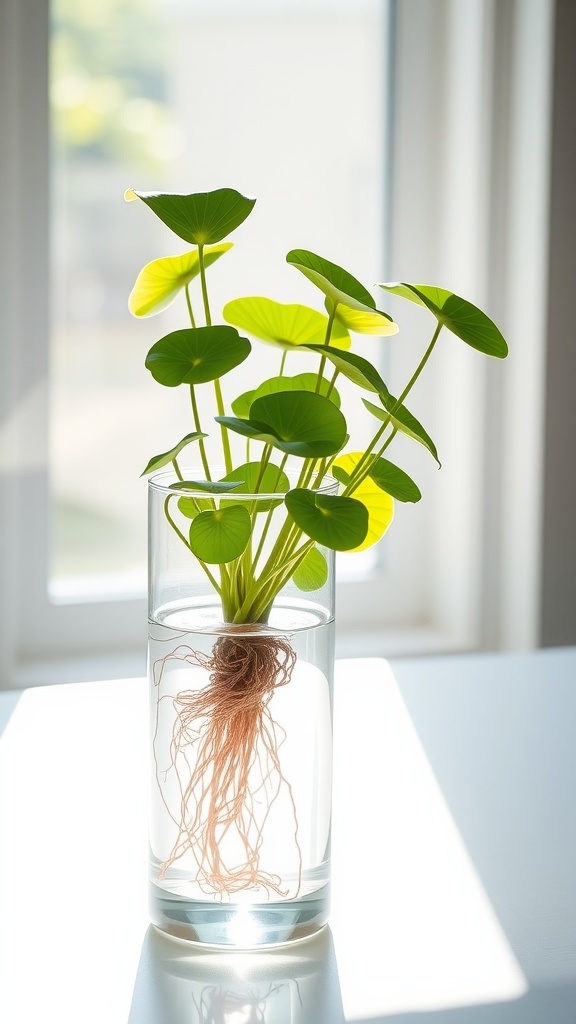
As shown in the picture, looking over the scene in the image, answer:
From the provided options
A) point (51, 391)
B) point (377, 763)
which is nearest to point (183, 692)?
point (377, 763)

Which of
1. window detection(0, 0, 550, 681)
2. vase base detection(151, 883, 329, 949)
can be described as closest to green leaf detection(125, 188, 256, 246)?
vase base detection(151, 883, 329, 949)

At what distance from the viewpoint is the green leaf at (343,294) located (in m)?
0.49

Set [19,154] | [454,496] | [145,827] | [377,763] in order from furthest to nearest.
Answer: [454,496] → [19,154] → [377,763] → [145,827]

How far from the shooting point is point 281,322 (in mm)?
581

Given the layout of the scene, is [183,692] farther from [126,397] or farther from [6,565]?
[126,397]

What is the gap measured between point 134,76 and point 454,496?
79 centimetres

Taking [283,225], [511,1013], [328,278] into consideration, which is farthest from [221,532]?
[283,225]

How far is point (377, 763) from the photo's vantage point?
30.9 inches

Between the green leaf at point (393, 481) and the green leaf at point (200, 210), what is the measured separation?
0.43ft

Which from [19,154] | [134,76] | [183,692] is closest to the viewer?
[183,692]

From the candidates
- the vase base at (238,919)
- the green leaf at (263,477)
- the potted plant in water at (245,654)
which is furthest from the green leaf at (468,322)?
the vase base at (238,919)

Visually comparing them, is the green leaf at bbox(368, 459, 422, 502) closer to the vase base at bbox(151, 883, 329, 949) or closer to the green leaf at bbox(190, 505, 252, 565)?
the green leaf at bbox(190, 505, 252, 565)

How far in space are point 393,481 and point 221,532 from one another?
10cm

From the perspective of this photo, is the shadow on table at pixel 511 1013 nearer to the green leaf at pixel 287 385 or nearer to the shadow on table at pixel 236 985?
the shadow on table at pixel 236 985
